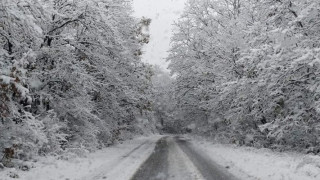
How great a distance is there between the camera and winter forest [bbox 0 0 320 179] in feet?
36.5

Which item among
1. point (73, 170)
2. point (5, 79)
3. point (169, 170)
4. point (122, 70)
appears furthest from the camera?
point (122, 70)

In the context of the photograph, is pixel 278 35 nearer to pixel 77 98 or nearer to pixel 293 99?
pixel 293 99

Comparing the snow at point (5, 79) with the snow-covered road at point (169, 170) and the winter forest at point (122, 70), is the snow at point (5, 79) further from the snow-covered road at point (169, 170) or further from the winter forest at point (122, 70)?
the snow-covered road at point (169, 170)

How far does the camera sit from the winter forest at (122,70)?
11.1 metres

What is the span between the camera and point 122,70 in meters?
24.5

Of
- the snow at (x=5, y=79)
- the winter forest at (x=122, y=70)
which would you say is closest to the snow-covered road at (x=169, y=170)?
the winter forest at (x=122, y=70)

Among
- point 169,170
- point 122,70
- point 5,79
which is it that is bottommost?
point 169,170

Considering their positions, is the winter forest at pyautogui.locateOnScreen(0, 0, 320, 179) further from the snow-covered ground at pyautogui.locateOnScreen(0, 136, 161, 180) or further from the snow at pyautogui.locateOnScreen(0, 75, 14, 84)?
the snow-covered ground at pyautogui.locateOnScreen(0, 136, 161, 180)

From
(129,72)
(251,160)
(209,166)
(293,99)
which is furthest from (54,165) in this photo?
(129,72)

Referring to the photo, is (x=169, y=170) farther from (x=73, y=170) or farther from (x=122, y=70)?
(x=122, y=70)

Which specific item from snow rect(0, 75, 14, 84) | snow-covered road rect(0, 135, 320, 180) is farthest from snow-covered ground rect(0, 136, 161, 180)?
snow rect(0, 75, 14, 84)

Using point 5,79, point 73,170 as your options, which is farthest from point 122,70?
point 5,79

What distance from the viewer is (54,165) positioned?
1285 centimetres

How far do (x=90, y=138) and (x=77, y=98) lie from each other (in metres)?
3.22
